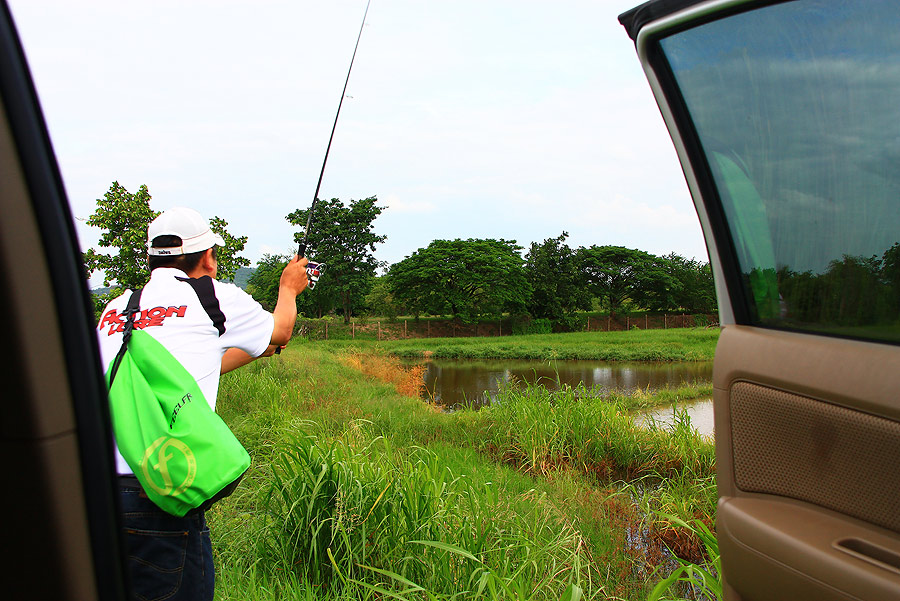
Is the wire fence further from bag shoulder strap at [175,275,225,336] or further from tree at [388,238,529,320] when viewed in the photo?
bag shoulder strap at [175,275,225,336]

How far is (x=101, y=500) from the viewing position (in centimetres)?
65

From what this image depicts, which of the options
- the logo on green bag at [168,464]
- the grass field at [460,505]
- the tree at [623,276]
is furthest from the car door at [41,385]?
the tree at [623,276]

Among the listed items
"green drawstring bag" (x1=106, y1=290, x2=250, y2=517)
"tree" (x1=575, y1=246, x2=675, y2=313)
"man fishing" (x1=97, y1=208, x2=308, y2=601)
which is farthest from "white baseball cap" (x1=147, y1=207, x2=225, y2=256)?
"tree" (x1=575, y1=246, x2=675, y2=313)

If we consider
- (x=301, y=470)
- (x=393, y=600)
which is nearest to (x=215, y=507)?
(x=301, y=470)

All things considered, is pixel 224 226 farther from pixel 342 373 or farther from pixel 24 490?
pixel 24 490

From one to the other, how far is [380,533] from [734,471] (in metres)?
2.09

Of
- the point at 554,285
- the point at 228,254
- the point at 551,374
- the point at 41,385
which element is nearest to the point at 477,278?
the point at 554,285

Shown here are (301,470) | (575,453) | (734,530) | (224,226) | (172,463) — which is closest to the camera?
(734,530)

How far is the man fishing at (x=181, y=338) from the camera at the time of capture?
1.69 m

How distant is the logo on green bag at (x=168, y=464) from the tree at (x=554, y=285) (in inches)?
1351

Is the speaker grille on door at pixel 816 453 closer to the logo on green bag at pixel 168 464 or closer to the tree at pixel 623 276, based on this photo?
the logo on green bag at pixel 168 464

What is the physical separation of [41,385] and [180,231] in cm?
154

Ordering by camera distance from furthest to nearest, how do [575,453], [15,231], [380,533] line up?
1. [575,453]
2. [380,533]
3. [15,231]

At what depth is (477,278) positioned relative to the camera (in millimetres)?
33156
